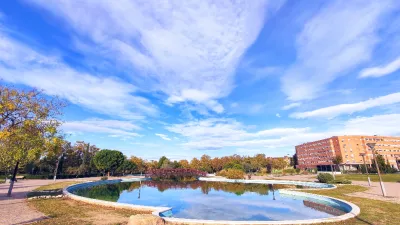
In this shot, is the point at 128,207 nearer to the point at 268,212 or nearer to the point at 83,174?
the point at 268,212

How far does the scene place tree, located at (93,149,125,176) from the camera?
44.5m

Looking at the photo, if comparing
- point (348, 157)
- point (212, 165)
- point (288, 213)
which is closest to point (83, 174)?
point (212, 165)

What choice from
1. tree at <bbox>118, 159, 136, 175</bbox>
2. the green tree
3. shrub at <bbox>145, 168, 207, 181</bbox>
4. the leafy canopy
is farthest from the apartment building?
the leafy canopy

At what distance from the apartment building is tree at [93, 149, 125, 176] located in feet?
230

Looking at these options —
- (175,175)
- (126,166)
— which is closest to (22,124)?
(175,175)

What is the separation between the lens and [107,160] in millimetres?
44906

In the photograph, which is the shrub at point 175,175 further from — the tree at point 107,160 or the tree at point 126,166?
the tree at point 126,166

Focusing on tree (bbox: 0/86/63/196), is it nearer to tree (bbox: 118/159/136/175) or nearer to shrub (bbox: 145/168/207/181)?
shrub (bbox: 145/168/207/181)

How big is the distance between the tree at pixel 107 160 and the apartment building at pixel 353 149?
70145 millimetres

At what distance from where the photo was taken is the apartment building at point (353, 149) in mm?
76312

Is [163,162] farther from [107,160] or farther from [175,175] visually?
[175,175]

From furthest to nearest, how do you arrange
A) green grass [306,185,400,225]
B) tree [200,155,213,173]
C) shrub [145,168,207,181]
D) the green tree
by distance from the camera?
tree [200,155,213,173] → the green tree → shrub [145,168,207,181] → green grass [306,185,400,225]

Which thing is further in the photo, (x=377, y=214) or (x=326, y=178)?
(x=326, y=178)

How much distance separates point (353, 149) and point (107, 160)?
8307cm
